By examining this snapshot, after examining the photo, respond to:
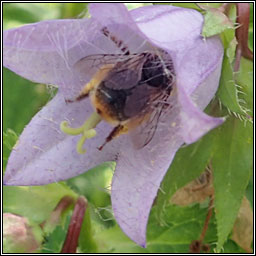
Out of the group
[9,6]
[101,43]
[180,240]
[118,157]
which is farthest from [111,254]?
[9,6]

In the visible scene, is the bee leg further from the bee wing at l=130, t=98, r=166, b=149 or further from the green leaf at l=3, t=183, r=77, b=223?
the green leaf at l=3, t=183, r=77, b=223

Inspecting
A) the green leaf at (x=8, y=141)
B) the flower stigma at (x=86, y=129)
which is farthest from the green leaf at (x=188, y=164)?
the green leaf at (x=8, y=141)

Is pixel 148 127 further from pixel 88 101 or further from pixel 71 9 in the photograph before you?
pixel 71 9

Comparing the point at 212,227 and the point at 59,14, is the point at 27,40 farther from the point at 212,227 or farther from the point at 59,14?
the point at 59,14

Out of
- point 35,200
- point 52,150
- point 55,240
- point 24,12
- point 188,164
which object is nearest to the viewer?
point 52,150

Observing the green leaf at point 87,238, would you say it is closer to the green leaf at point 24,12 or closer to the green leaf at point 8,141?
the green leaf at point 8,141

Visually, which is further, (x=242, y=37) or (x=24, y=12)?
(x=24, y=12)

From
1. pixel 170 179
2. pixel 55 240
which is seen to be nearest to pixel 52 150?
pixel 170 179
